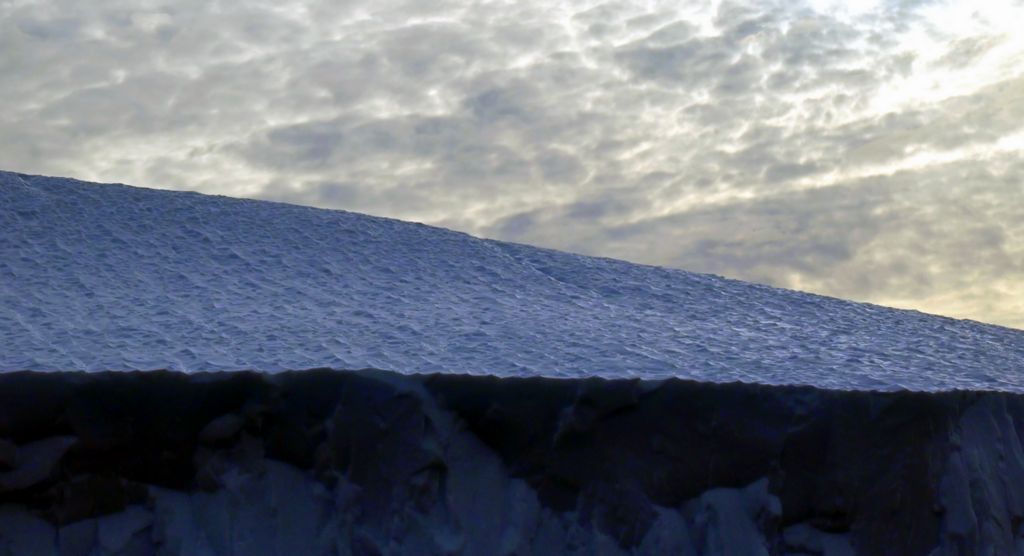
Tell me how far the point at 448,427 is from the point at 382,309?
124cm

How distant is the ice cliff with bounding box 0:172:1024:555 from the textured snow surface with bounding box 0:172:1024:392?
0.03 meters

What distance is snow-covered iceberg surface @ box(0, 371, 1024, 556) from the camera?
3529mm

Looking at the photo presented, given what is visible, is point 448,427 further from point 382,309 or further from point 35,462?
point 35,462

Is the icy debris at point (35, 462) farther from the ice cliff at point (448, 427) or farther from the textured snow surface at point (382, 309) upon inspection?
the textured snow surface at point (382, 309)

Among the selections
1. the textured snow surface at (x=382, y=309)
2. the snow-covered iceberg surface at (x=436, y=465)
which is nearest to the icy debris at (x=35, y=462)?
the snow-covered iceberg surface at (x=436, y=465)

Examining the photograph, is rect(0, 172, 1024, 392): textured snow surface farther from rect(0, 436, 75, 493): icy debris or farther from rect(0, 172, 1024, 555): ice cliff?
rect(0, 436, 75, 493): icy debris

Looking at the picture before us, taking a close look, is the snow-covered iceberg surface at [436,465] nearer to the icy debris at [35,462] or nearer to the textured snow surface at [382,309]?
the icy debris at [35,462]

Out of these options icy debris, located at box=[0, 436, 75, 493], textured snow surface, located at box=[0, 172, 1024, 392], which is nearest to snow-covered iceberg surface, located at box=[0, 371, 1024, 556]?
icy debris, located at box=[0, 436, 75, 493]

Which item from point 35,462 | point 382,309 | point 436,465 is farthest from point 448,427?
point 35,462

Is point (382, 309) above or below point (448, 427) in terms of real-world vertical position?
above

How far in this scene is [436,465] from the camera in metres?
3.70

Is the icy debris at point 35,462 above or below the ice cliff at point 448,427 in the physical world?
below

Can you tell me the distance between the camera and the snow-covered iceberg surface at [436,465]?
3529 mm

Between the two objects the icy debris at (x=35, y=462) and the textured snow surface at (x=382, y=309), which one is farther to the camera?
the textured snow surface at (x=382, y=309)
